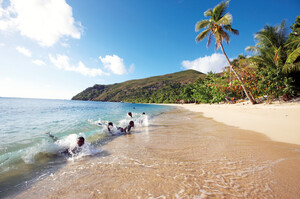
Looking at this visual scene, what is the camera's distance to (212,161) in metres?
3.46

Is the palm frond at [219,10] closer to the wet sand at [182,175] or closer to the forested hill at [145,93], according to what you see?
the wet sand at [182,175]

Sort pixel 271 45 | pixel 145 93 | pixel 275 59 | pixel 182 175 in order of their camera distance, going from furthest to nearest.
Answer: pixel 145 93 < pixel 271 45 < pixel 275 59 < pixel 182 175

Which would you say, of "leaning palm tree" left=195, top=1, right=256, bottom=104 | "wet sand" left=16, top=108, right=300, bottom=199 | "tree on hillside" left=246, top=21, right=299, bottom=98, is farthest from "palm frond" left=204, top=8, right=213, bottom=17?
"wet sand" left=16, top=108, right=300, bottom=199

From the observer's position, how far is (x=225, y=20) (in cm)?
1759

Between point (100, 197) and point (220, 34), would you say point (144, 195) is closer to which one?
point (100, 197)

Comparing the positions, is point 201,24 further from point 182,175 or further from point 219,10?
point 182,175

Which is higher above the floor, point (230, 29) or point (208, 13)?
point (208, 13)

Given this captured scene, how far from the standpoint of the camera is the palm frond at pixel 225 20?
1722 cm

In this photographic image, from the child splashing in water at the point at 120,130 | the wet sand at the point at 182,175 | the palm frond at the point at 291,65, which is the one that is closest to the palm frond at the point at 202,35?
the palm frond at the point at 291,65

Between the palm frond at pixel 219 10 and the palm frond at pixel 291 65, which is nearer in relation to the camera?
the palm frond at pixel 291 65

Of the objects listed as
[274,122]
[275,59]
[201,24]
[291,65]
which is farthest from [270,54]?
[274,122]

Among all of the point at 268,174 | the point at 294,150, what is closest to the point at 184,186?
the point at 268,174

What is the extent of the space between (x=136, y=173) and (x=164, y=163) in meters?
0.85

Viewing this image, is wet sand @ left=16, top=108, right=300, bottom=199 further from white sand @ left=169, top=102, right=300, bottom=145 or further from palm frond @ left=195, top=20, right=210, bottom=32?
palm frond @ left=195, top=20, right=210, bottom=32
